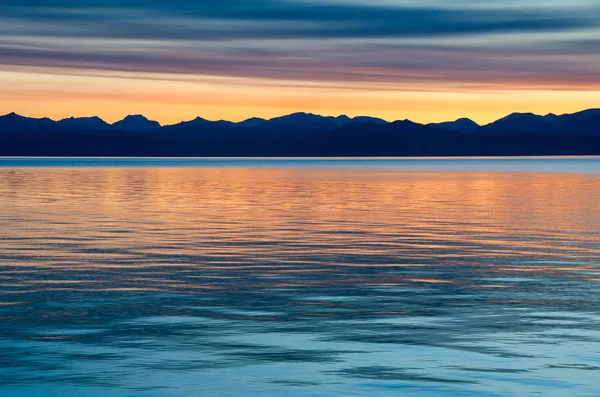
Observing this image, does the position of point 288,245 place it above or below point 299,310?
below

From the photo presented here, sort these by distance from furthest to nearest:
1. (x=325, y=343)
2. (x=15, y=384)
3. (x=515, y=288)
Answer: (x=515, y=288)
(x=325, y=343)
(x=15, y=384)

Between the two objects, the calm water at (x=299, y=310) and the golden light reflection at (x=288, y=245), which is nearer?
the calm water at (x=299, y=310)

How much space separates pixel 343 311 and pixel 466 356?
4.29 m

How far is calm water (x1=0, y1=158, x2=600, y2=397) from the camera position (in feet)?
43.0

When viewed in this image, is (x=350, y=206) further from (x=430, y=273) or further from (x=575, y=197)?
(x=430, y=273)

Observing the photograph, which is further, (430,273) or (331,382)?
(430,273)

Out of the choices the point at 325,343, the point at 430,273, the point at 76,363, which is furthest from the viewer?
the point at 430,273

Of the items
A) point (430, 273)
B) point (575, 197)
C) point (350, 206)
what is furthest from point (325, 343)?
point (575, 197)

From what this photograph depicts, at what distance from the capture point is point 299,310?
18.4m

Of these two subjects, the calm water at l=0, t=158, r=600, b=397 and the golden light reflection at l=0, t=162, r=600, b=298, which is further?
the golden light reflection at l=0, t=162, r=600, b=298

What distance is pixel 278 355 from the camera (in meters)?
14.5

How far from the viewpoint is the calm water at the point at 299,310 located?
1312 cm

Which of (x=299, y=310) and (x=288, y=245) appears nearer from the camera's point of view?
(x=299, y=310)

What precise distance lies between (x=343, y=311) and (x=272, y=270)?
21.4 feet
